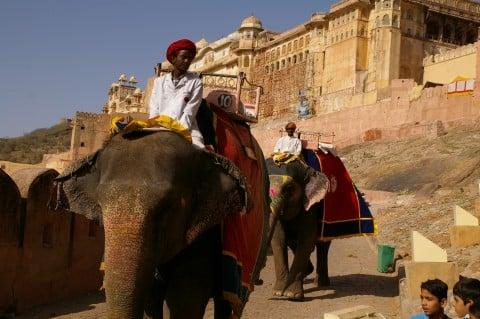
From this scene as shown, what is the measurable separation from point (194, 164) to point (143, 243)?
27.2 inches

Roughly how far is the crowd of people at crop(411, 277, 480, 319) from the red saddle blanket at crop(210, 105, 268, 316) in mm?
1215

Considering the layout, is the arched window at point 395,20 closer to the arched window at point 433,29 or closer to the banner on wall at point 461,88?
the arched window at point 433,29

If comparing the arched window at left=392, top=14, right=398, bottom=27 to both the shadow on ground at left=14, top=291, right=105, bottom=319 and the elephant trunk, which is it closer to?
the shadow on ground at left=14, top=291, right=105, bottom=319

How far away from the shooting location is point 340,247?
1578cm

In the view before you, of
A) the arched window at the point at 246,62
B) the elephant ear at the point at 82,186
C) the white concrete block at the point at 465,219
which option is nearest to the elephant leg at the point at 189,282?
A: the elephant ear at the point at 82,186

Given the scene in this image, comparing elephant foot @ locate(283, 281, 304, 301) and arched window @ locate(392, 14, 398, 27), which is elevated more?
arched window @ locate(392, 14, 398, 27)

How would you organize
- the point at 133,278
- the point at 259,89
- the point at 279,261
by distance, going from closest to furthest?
the point at 133,278 → the point at 259,89 → the point at 279,261

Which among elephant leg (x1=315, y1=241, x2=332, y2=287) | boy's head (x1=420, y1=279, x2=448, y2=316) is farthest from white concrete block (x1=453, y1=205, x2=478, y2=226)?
boy's head (x1=420, y1=279, x2=448, y2=316)

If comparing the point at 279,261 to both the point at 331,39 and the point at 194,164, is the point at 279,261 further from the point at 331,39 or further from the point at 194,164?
the point at 331,39

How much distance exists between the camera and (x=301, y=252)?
9.78m

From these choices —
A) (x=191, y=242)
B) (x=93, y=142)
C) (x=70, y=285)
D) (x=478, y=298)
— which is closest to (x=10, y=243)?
(x=70, y=285)

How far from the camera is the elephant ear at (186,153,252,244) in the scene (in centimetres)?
405

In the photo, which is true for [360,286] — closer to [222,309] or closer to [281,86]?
[222,309]

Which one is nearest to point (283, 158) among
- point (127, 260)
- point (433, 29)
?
point (127, 260)
